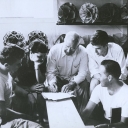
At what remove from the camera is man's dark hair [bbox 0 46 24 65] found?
7.29ft

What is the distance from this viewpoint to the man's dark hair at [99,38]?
7.63 feet

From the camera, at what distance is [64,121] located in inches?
89.2

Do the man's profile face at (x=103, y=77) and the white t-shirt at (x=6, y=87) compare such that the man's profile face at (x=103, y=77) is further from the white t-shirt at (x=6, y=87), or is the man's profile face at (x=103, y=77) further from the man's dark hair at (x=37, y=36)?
the white t-shirt at (x=6, y=87)

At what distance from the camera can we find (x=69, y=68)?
7.61 feet

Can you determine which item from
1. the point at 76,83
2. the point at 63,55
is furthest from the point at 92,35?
the point at 76,83

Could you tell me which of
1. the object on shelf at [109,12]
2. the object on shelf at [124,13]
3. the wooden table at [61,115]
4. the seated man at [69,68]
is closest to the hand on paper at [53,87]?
the seated man at [69,68]

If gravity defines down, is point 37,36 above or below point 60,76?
above

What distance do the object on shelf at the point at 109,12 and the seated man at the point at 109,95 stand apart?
0.43 meters

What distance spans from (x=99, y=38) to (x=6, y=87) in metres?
1.05

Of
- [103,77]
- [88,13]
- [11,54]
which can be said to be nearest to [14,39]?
[11,54]

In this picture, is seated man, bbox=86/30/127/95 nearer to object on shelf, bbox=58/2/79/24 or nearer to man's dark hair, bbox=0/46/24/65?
object on shelf, bbox=58/2/79/24

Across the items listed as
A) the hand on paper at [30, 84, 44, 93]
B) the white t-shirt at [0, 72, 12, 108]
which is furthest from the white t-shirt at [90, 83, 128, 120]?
the white t-shirt at [0, 72, 12, 108]

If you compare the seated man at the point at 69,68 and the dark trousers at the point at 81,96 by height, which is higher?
the seated man at the point at 69,68

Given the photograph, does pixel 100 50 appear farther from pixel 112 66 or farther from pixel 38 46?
pixel 38 46
